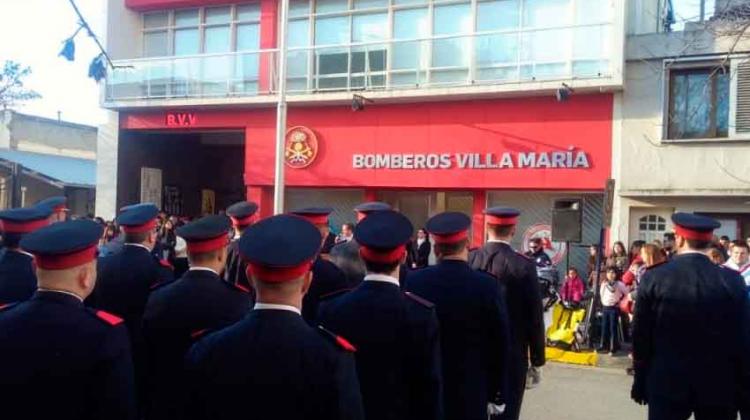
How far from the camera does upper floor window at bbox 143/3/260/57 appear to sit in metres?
21.9

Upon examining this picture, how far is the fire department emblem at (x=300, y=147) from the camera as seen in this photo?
20.3 metres

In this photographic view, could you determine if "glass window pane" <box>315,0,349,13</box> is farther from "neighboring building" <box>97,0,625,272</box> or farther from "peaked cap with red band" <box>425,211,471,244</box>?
"peaked cap with red band" <box>425,211,471,244</box>

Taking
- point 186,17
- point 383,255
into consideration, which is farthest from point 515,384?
point 186,17

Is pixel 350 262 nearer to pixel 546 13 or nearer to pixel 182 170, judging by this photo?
pixel 546 13

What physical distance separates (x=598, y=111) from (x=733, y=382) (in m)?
13.0

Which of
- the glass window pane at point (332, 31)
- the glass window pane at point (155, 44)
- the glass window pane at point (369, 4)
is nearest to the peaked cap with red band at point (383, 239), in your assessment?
the glass window pane at point (369, 4)

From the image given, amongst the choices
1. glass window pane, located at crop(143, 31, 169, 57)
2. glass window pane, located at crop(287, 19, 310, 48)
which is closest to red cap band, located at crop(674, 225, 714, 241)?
glass window pane, located at crop(287, 19, 310, 48)

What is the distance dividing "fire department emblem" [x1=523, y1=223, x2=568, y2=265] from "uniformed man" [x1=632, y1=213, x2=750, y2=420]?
12.1m

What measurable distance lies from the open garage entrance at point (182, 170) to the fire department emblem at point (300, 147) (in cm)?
290

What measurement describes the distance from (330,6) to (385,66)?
2.86m

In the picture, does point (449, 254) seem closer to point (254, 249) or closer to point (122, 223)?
point (254, 249)

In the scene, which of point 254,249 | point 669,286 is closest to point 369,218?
point 254,249

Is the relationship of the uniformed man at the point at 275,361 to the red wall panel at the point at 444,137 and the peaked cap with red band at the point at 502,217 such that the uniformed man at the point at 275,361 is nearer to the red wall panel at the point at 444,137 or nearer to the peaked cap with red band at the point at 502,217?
the peaked cap with red band at the point at 502,217

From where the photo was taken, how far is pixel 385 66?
1961cm
